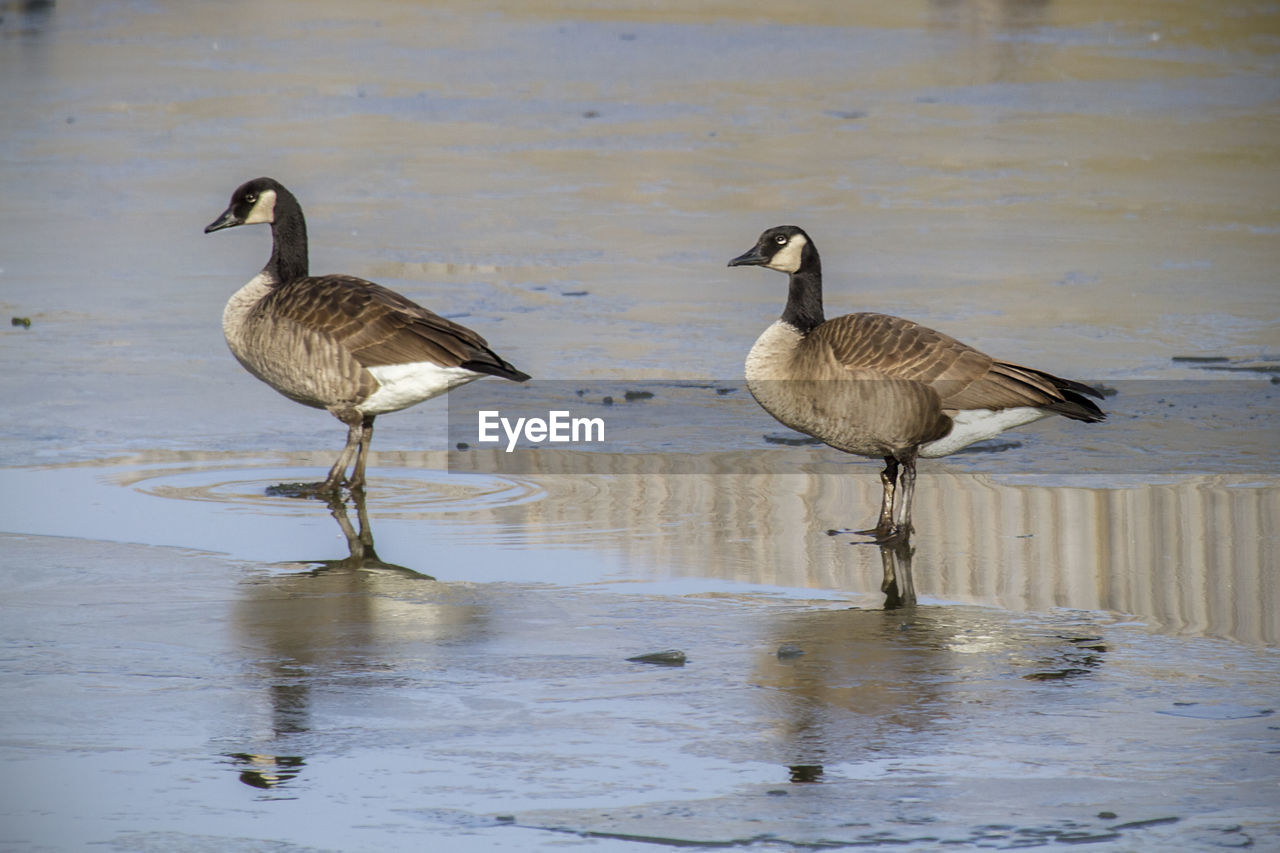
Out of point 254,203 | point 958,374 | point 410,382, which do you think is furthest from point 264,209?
point 958,374

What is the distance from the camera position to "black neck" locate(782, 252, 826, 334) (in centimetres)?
763

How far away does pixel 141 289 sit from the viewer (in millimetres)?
11562

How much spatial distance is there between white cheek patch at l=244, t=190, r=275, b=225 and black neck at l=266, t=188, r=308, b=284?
0.07 m

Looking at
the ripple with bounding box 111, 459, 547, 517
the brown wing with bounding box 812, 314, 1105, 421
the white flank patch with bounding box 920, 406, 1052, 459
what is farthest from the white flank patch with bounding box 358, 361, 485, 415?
the white flank patch with bounding box 920, 406, 1052, 459

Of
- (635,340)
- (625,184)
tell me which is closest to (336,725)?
(635,340)

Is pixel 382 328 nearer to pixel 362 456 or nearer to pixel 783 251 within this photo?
pixel 362 456

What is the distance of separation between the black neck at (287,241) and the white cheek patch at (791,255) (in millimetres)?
2247

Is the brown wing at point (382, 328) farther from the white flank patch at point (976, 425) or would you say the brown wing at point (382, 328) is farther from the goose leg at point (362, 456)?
the white flank patch at point (976, 425)

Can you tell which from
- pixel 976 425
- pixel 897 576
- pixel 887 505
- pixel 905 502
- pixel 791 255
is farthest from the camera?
pixel 791 255

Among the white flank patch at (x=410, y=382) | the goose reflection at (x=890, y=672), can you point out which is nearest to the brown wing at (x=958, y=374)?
the goose reflection at (x=890, y=672)

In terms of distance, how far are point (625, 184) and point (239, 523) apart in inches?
335

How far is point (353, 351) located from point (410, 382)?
27 centimetres

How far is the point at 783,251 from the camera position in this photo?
7820 millimetres

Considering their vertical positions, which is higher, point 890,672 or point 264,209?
point 264,209
